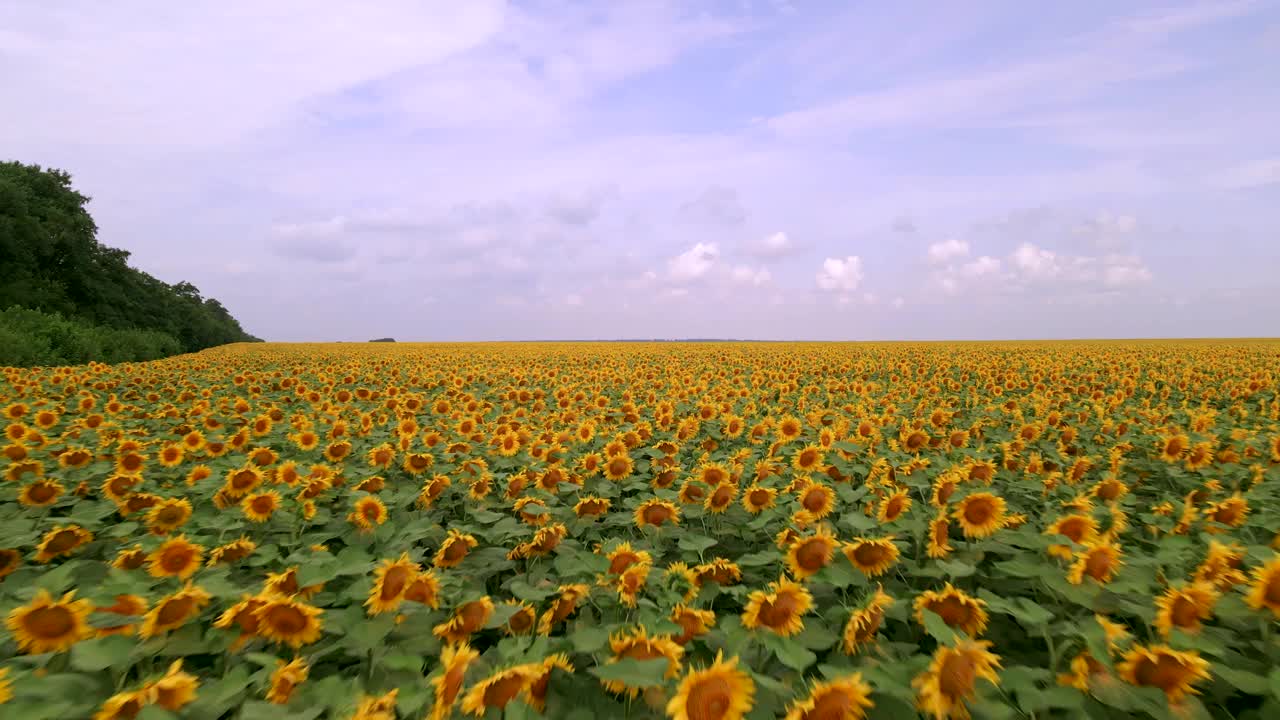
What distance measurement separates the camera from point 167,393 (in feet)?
28.3

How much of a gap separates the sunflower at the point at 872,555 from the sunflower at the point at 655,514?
3.45 ft

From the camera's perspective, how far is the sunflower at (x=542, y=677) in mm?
1663

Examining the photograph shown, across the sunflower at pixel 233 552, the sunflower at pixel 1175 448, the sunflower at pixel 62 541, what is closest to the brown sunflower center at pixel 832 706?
the sunflower at pixel 233 552

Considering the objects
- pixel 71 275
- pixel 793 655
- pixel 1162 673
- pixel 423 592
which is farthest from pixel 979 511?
pixel 71 275

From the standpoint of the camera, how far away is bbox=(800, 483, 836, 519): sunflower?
304 cm

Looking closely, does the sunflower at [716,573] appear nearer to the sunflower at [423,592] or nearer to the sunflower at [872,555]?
the sunflower at [872,555]

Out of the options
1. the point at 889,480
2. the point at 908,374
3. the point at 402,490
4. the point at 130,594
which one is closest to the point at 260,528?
the point at 402,490

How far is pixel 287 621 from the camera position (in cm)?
204

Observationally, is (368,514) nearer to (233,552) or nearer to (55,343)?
(233,552)

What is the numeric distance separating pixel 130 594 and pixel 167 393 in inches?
329

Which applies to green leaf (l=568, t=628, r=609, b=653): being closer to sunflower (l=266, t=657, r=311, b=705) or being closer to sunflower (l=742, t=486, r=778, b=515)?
sunflower (l=266, t=657, r=311, b=705)

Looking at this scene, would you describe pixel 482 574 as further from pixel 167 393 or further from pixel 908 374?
pixel 908 374

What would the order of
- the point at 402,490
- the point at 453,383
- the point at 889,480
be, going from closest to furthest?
the point at 889,480 < the point at 402,490 < the point at 453,383

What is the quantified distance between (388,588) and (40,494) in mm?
3180
